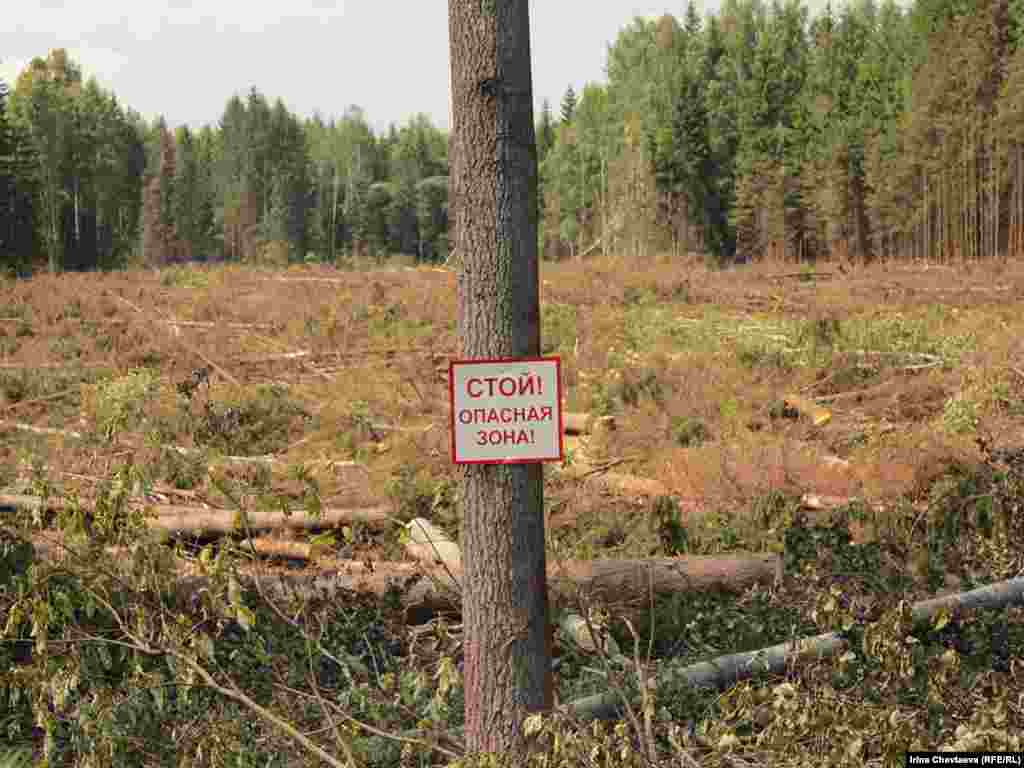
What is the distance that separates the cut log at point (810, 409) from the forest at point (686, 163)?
21360 mm

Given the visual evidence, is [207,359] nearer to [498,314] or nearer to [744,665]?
[744,665]

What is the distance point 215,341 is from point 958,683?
15.2 m

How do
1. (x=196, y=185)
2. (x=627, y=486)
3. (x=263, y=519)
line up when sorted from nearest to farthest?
(x=263, y=519) < (x=627, y=486) < (x=196, y=185)

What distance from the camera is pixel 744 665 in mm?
5180

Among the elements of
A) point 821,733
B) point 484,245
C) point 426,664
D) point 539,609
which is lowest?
point 426,664

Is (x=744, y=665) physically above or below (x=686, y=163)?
below

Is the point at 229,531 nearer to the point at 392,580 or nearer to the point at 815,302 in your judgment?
the point at 392,580

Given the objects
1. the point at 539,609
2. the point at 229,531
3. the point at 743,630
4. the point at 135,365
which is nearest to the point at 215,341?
the point at 135,365

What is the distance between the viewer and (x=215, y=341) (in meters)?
18.0

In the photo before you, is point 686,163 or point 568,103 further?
point 568,103

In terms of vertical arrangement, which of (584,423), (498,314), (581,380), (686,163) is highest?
(686,163)

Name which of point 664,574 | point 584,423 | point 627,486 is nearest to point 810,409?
point 584,423

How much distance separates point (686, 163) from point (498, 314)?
180 ft

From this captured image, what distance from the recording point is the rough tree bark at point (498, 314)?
3.88m
